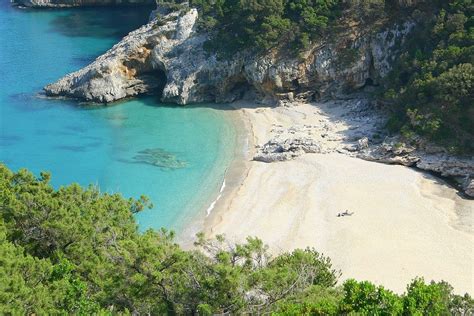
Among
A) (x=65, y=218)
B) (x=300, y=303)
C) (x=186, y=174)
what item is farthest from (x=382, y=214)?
(x=65, y=218)

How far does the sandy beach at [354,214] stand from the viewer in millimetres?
26922

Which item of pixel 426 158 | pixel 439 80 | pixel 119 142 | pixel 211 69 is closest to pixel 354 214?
pixel 426 158

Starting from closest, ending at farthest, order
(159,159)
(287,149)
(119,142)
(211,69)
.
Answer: (287,149) → (159,159) → (119,142) → (211,69)

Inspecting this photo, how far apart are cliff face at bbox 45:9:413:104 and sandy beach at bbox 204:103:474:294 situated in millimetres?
6377

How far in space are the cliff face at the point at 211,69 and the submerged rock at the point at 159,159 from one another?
347 inches

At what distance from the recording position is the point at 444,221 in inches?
1175

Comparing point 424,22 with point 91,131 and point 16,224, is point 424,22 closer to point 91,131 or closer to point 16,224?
point 91,131

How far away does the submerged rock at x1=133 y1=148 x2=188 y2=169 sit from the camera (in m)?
38.6

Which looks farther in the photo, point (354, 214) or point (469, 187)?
point (469, 187)

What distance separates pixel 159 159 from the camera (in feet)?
130

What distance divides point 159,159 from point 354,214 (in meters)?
15.6

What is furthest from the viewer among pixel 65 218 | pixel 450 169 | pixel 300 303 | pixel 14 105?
pixel 14 105

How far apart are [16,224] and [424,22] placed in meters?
33.8

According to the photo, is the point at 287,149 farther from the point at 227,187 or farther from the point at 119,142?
the point at 119,142
